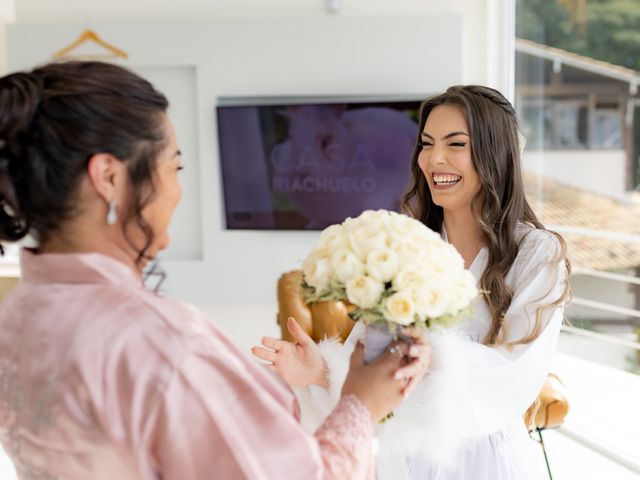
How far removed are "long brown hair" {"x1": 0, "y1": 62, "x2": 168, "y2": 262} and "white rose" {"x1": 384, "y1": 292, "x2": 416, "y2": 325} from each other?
0.44m

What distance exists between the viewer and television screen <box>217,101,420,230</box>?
5.04m

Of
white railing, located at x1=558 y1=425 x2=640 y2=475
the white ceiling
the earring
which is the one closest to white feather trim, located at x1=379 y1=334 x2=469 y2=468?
the earring

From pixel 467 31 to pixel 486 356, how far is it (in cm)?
371

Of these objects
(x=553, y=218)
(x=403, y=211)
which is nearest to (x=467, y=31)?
(x=553, y=218)

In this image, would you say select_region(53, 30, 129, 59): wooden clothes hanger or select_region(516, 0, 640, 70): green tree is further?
select_region(53, 30, 129, 59): wooden clothes hanger

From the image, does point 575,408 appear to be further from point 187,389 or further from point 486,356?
point 187,389

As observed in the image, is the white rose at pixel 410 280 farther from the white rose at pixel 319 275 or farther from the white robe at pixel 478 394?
the white robe at pixel 478 394

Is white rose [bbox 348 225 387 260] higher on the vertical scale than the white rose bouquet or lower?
higher

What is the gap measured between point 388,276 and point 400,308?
0.20ft

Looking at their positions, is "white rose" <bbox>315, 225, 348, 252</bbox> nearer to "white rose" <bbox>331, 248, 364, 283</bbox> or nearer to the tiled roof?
"white rose" <bbox>331, 248, 364, 283</bbox>

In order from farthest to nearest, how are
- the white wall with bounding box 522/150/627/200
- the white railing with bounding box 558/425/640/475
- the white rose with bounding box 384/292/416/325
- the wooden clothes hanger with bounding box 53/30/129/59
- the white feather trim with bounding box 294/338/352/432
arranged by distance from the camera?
the wooden clothes hanger with bounding box 53/30/129/59 < the white wall with bounding box 522/150/627/200 < the white railing with bounding box 558/425/640/475 < the white feather trim with bounding box 294/338/352/432 < the white rose with bounding box 384/292/416/325

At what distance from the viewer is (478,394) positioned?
5.59 feet

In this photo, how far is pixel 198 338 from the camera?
0.93m

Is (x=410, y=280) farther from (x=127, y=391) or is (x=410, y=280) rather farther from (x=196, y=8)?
(x=196, y=8)
